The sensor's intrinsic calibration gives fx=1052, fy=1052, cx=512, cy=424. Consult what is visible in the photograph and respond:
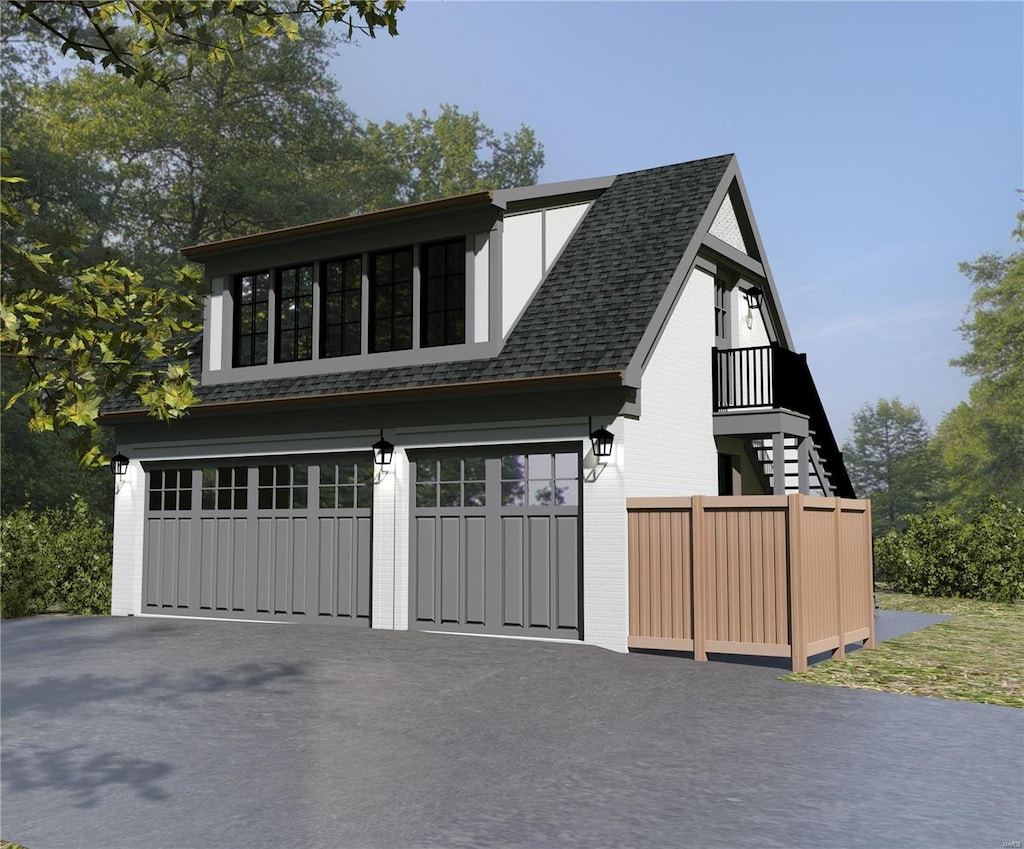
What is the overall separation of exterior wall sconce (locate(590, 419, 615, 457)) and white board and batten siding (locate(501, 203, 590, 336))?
9.28 feet

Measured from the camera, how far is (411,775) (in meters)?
7.72

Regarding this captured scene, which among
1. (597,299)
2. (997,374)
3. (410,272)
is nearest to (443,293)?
(410,272)

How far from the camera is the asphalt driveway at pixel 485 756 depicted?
21.2 ft

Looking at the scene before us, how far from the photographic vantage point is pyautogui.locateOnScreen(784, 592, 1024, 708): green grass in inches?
452

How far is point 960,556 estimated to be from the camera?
23.2 meters

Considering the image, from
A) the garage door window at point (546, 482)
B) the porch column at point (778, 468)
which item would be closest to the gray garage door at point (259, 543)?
the garage door window at point (546, 482)

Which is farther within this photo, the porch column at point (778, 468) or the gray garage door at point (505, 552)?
the porch column at point (778, 468)

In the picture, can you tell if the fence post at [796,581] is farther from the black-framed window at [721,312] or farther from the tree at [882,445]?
the tree at [882,445]

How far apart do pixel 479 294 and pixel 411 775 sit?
10039 mm

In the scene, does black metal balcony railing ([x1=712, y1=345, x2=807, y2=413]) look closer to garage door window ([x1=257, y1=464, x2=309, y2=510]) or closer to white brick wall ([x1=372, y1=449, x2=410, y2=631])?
white brick wall ([x1=372, y1=449, x2=410, y2=631])

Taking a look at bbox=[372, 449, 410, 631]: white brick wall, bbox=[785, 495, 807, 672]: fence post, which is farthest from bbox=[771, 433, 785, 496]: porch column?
bbox=[372, 449, 410, 631]: white brick wall

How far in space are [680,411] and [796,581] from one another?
182 inches

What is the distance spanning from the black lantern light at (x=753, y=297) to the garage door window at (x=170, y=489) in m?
11.0

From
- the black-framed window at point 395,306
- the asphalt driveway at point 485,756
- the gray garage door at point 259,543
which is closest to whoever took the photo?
the asphalt driveway at point 485,756
